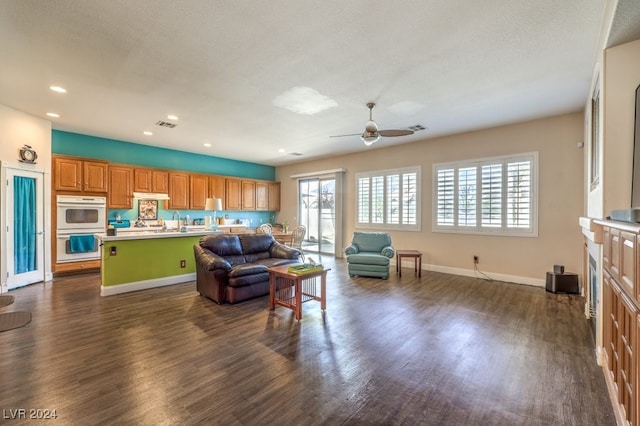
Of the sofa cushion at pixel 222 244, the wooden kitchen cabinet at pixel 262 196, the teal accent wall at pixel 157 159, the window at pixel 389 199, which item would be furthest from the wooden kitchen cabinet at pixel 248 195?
the sofa cushion at pixel 222 244

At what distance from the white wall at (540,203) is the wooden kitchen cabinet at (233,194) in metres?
4.44

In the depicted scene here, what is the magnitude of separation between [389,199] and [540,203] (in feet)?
9.67

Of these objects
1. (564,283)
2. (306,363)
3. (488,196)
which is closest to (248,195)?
(488,196)

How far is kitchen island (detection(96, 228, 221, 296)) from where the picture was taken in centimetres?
436

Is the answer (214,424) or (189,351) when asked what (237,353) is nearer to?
(189,351)

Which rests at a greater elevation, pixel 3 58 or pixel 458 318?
pixel 3 58

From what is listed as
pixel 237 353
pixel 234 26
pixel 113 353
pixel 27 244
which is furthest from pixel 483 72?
pixel 27 244

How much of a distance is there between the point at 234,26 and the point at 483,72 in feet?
9.11

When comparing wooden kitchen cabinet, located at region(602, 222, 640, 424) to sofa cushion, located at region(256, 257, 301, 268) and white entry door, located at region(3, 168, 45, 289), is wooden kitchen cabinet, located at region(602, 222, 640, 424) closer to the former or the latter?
sofa cushion, located at region(256, 257, 301, 268)

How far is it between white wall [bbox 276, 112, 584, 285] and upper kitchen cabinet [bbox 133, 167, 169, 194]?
5401 mm

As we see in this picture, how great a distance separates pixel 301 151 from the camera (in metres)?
7.52

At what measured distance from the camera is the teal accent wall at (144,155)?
5852 mm

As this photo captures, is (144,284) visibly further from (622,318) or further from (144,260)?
(622,318)

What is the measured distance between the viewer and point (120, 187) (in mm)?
6293
